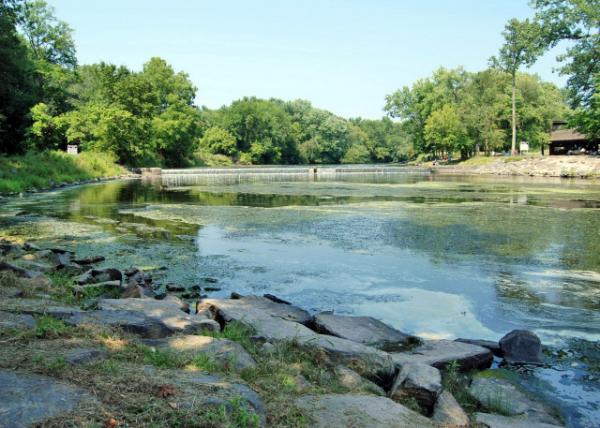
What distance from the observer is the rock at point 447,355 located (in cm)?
583

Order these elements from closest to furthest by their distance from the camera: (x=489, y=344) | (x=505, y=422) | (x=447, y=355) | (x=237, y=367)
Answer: (x=505, y=422) < (x=237, y=367) < (x=447, y=355) < (x=489, y=344)

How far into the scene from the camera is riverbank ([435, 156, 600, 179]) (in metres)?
44.8

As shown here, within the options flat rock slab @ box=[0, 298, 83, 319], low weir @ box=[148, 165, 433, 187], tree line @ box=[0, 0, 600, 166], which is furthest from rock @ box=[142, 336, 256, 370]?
low weir @ box=[148, 165, 433, 187]

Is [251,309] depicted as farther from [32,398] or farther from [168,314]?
[32,398]

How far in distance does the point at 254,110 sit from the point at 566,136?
53843mm

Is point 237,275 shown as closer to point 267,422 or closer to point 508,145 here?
point 267,422

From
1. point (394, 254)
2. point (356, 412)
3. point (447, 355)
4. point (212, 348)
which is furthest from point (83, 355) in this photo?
point (394, 254)

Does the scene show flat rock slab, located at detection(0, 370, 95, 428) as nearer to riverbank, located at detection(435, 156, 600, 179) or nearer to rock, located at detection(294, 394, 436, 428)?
rock, located at detection(294, 394, 436, 428)

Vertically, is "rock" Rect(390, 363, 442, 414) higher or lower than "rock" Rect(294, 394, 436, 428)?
lower

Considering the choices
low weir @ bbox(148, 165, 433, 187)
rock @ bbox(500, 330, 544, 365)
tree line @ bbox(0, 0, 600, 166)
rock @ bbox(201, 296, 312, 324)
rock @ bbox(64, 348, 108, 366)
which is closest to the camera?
rock @ bbox(64, 348, 108, 366)

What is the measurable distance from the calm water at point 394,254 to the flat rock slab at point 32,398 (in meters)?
4.59

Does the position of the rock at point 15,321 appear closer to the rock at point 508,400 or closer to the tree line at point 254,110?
the rock at point 508,400

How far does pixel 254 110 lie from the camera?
94188 mm

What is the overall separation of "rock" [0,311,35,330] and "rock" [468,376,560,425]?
4532mm
